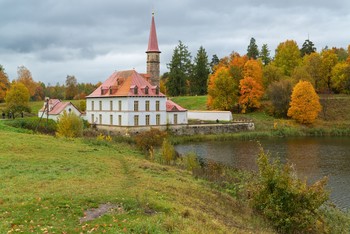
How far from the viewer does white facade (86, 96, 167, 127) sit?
52.4 meters

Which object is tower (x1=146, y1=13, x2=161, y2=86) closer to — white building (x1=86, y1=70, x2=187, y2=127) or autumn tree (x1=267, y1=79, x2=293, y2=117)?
white building (x1=86, y1=70, x2=187, y2=127)

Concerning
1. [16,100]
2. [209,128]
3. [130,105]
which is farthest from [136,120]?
[16,100]

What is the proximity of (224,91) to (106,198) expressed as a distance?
59.2m

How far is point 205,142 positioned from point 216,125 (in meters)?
8.09

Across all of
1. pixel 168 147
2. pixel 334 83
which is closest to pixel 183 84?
pixel 334 83

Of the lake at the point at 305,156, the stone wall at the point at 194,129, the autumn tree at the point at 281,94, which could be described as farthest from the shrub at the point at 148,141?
the autumn tree at the point at 281,94

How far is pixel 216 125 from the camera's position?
5897 cm

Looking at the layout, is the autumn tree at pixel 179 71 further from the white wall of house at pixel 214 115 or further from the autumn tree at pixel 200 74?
the white wall of house at pixel 214 115

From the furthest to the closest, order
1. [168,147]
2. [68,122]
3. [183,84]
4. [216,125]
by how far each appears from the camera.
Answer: [183,84] → [216,125] → [68,122] → [168,147]

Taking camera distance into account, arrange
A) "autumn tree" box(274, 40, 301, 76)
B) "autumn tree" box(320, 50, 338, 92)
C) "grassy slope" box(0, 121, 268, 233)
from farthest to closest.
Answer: "autumn tree" box(274, 40, 301, 76)
"autumn tree" box(320, 50, 338, 92)
"grassy slope" box(0, 121, 268, 233)

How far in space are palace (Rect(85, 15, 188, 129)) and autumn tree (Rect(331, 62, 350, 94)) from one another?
3886 centimetres

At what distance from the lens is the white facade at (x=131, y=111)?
52.4 m

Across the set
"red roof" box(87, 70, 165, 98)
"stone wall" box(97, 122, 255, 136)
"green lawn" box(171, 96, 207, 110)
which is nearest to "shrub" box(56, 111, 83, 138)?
"stone wall" box(97, 122, 255, 136)

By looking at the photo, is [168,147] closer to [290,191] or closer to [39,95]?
[290,191]
